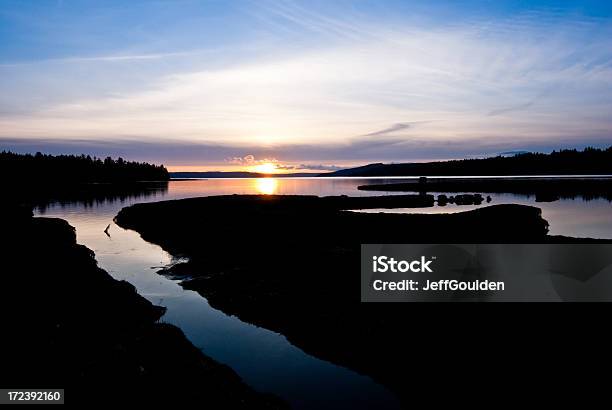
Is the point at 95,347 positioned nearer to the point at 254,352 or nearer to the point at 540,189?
the point at 254,352

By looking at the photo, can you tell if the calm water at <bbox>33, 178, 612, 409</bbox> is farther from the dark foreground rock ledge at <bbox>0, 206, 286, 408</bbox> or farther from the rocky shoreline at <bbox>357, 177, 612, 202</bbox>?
the rocky shoreline at <bbox>357, 177, 612, 202</bbox>

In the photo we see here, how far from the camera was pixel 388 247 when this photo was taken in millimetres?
34812

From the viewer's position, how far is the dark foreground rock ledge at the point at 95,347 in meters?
11.0

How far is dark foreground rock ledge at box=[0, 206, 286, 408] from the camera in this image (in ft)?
36.0

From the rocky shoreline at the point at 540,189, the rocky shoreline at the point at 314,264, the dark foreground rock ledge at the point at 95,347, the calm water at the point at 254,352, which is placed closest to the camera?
the dark foreground rock ledge at the point at 95,347

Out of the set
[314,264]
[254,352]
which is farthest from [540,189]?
[254,352]

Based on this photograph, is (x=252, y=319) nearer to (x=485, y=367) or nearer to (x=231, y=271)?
(x=231, y=271)

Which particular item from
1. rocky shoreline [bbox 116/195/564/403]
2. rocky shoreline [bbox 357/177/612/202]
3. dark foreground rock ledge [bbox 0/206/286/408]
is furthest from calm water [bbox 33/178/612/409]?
rocky shoreline [bbox 357/177/612/202]

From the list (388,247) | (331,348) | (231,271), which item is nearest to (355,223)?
(388,247)

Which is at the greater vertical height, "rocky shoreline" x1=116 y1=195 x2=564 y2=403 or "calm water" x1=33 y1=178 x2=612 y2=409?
"rocky shoreline" x1=116 y1=195 x2=564 y2=403

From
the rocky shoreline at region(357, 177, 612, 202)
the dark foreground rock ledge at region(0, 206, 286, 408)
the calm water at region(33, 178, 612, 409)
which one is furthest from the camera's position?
the rocky shoreline at region(357, 177, 612, 202)

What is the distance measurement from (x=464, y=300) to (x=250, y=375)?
35.7 feet

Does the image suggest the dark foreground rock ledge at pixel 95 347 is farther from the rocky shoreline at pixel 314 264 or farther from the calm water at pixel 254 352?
the rocky shoreline at pixel 314 264

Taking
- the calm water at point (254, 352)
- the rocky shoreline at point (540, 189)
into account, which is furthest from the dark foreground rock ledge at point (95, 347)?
the rocky shoreline at point (540, 189)
